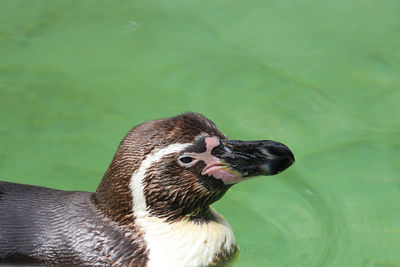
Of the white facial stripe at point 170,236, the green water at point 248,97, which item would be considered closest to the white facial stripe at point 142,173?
the white facial stripe at point 170,236

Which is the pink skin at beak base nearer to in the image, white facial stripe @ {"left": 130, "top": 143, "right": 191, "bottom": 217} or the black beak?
the black beak

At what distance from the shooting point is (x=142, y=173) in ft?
15.9

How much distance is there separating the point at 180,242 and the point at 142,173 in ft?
1.72

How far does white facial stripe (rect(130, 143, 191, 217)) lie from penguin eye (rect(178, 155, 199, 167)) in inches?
2.7

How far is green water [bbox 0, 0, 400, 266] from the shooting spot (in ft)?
19.7

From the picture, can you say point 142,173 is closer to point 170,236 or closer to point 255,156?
point 170,236

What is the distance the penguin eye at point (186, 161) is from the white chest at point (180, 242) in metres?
0.40

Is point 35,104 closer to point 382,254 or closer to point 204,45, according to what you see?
point 204,45

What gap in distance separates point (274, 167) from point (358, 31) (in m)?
3.56

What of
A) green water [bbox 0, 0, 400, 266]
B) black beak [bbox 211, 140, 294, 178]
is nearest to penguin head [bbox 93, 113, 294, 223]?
black beak [bbox 211, 140, 294, 178]

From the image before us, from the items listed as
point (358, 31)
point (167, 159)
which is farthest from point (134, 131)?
point (358, 31)

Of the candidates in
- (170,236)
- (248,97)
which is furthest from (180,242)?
(248,97)

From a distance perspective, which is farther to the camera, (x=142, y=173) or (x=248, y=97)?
(x=248, y=97)

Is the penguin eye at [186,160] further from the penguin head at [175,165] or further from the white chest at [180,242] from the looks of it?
the white chest at [180,242]
